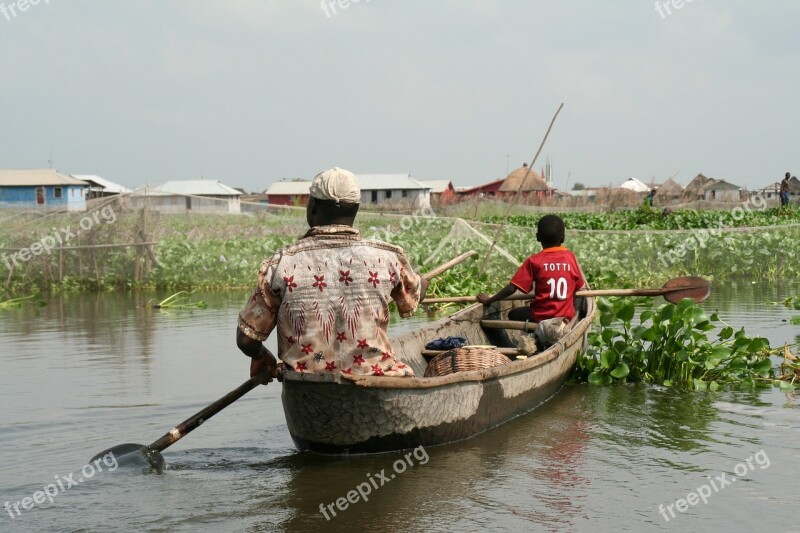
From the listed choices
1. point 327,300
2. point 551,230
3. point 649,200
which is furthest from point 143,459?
point 649,200

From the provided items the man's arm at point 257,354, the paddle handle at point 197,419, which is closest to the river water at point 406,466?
the paddle handle at point 197,419

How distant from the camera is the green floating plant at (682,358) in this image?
7320mm

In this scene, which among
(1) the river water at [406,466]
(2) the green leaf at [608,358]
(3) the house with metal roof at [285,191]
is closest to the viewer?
(1) the river water at [406,466]

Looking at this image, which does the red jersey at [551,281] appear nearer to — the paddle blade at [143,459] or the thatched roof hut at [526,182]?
the paddle blade at [143,459]

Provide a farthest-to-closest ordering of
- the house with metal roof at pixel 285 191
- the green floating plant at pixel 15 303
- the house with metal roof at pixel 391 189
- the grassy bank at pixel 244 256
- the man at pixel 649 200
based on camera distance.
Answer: the house with metal roof at pixel 285 191 < the house with metal roof at pixel 391 189 < the man at pixel 649 200 < the grassy bank at pixel 244 256 < the green floating plant at pixel 15 303

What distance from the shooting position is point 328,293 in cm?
492

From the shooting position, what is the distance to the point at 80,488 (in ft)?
16.2

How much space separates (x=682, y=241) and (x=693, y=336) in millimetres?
9480

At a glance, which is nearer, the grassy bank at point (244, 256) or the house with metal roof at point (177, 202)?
the grassy bank at point (244, 256)

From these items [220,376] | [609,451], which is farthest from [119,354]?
[609,451]

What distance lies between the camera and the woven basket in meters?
6.26

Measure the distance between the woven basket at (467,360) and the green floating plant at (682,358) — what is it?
1.48m

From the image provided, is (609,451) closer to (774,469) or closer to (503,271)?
(774,469)

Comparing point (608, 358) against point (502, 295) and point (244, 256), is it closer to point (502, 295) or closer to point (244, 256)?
point (502, 295)
